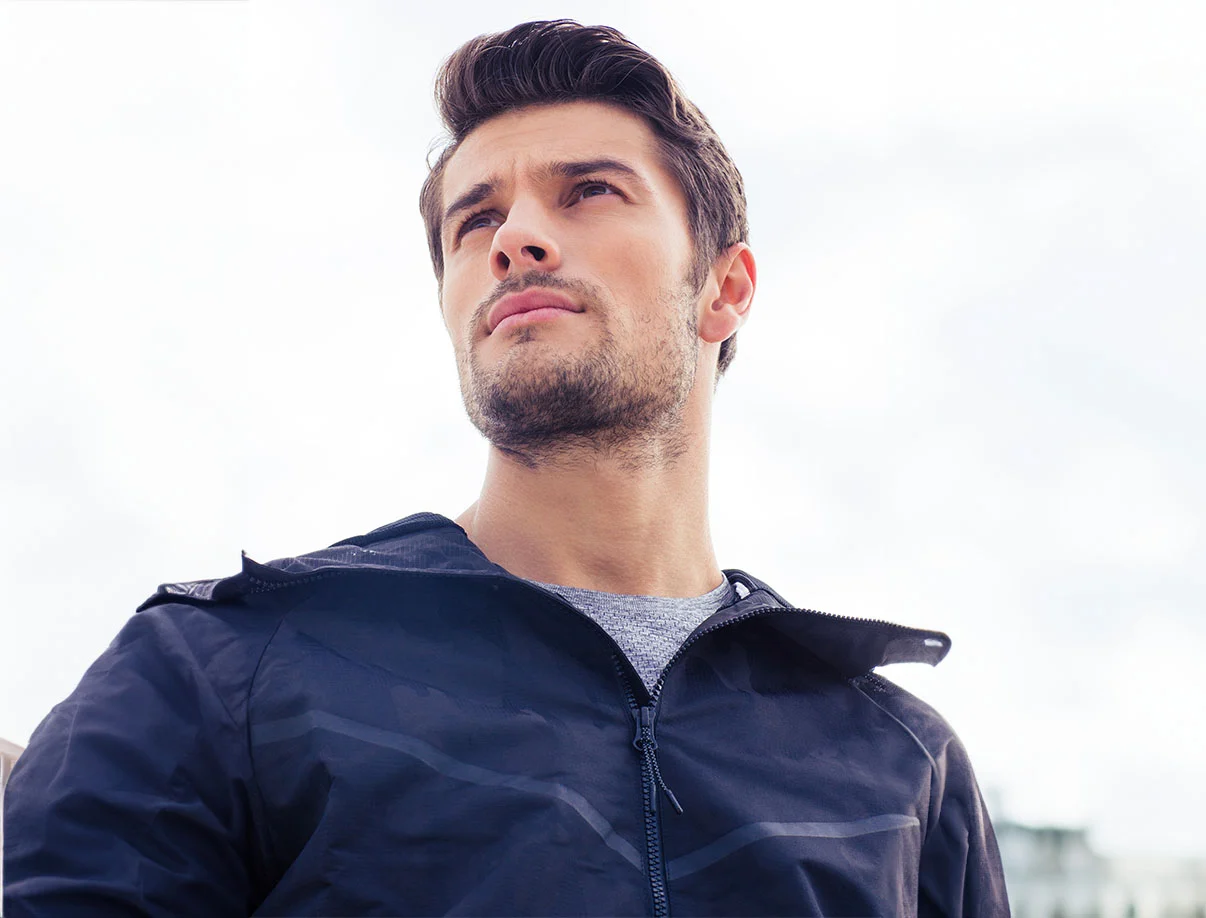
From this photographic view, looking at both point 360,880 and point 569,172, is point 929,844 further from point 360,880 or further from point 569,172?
point 569,172

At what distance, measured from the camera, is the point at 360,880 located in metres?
2.18

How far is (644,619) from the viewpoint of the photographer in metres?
2.99

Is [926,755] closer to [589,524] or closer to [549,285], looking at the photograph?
[589,524]

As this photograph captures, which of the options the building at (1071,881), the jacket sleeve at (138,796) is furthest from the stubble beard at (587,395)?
the building at (1071,881)

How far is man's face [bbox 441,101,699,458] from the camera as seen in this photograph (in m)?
3.07

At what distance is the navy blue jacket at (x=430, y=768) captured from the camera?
2.15 metres

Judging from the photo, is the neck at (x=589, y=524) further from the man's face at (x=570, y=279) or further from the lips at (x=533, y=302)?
the lips at (x=533, y=302)

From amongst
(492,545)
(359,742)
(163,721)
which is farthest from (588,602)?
(163,721)

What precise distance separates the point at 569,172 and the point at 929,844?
6.41ft

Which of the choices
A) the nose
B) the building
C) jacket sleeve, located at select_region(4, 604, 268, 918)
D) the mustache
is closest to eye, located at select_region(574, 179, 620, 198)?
the nose

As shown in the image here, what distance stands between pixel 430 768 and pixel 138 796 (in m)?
0.50

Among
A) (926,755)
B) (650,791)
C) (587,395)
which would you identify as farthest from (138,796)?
(926,755)

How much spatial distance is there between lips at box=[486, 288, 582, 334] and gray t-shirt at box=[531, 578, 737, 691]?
68 cm

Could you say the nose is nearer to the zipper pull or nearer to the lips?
the lips
